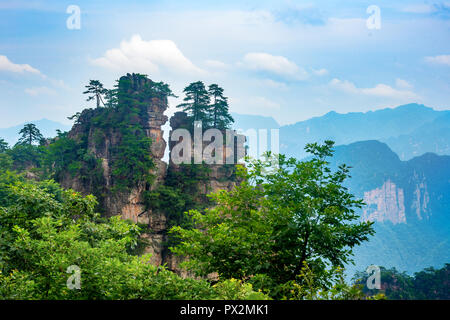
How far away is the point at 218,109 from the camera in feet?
88.0

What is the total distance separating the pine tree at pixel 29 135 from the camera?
1357 inches

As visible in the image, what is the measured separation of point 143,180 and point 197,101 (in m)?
7.97

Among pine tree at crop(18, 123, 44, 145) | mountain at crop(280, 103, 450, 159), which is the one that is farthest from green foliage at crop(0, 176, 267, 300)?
mountain at crop(280, 103, 450, 159)

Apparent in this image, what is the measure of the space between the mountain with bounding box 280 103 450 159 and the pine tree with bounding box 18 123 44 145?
13425cm

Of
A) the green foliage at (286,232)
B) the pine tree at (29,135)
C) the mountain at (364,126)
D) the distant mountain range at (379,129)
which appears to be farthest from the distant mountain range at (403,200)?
the green foliage at (286,232)

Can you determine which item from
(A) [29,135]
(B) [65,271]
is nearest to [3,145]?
(A) [29,135]

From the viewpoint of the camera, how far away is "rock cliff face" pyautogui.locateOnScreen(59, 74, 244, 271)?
23156 millimetres

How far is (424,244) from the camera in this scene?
85.0 m

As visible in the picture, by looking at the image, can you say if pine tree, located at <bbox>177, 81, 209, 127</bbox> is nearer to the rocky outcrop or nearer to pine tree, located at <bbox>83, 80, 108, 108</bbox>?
pine tree, located at <bbox>83, 80, 108, 108</bbox>

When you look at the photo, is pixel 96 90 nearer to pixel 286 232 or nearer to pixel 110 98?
pixel 110 98

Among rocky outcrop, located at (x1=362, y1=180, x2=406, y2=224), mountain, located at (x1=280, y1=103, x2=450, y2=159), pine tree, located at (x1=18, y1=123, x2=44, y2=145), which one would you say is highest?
mountain, located at (x1=280, y1=103, x2=450, y2=159)

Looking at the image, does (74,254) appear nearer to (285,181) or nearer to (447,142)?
(285,181)

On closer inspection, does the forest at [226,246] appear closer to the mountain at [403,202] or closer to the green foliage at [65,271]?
the green foliage at [65,271]
